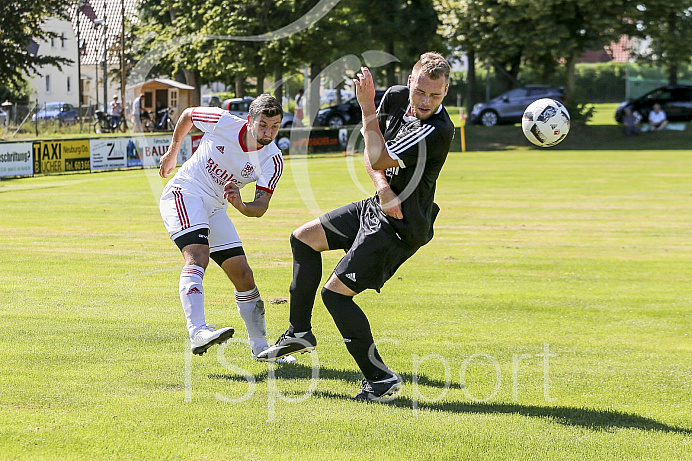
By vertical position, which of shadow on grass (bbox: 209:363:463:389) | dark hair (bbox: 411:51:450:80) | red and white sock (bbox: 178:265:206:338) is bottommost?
shadow on grass (bbox: 209:363:463:389)

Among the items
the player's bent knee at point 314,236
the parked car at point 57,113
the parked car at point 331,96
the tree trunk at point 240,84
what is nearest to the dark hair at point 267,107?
the player's bent knee at point 314,236

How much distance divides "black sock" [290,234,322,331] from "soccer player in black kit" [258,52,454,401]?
2.8 inches

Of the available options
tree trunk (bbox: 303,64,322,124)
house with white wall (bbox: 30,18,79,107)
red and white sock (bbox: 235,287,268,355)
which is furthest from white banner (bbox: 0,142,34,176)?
house with white wall (bbox: 30,18,79,107)

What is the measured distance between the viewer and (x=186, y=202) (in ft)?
22.3

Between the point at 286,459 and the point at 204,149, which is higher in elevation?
the point at 204,149

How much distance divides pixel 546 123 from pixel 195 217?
3.18 meters

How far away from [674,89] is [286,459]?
4927 centimetres

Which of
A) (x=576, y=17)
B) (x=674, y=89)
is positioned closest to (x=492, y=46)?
(x=576, y=17)

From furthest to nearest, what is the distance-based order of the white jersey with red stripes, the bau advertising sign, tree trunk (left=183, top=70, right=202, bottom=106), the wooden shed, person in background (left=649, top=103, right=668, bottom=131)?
tree trunk (left=183, top=70, right=202, bottom=106) → the wooden shed → person in background (left=649, top=103, right=668, bottom=131) → the bau advertising sign → the white jersey with red stripes

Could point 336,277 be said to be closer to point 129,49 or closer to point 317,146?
point 317,146

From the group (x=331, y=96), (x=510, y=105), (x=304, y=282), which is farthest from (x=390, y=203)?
(x=331, y=96)

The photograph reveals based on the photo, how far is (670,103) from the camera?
48781 millimetres

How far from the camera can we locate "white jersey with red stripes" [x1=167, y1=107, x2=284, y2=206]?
696 centimetres

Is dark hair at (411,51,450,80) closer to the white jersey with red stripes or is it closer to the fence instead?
the white jersey with red stripes
